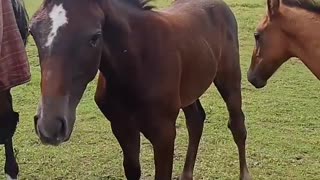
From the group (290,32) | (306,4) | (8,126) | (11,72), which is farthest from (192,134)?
(11,72)

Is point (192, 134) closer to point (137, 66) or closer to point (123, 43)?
point (137, 66)

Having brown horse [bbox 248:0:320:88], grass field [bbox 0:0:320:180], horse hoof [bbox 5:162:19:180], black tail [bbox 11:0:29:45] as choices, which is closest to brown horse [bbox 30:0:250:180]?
brown horse [bbox 248:0:320:88]

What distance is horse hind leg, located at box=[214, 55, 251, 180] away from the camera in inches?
183

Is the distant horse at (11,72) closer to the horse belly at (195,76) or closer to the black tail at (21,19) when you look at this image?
the black tail at (21,19)

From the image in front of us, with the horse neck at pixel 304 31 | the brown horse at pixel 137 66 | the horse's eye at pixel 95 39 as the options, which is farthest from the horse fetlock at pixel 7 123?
the horse neck at pixel 304 31

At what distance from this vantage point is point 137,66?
10.8 ft

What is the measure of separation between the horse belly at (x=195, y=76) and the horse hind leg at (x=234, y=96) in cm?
40

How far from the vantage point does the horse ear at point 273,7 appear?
14.8 feet

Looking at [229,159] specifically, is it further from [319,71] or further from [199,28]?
[199,28]

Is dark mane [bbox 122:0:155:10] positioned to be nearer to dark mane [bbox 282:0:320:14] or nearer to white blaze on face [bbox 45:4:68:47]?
white blaze on face [bbox 45:4:68:47]

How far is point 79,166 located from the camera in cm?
513

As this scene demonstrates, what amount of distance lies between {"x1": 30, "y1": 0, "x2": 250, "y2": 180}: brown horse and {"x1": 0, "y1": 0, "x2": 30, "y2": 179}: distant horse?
1.63ft

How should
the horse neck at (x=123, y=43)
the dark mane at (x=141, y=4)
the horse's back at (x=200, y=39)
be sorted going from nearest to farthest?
1. the horse neck at (x=123, y=43)
2. the dark mane at (x=141, y=4)
3. the horse's back at (x=200, y=39)

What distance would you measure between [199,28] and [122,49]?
44.8 inches
